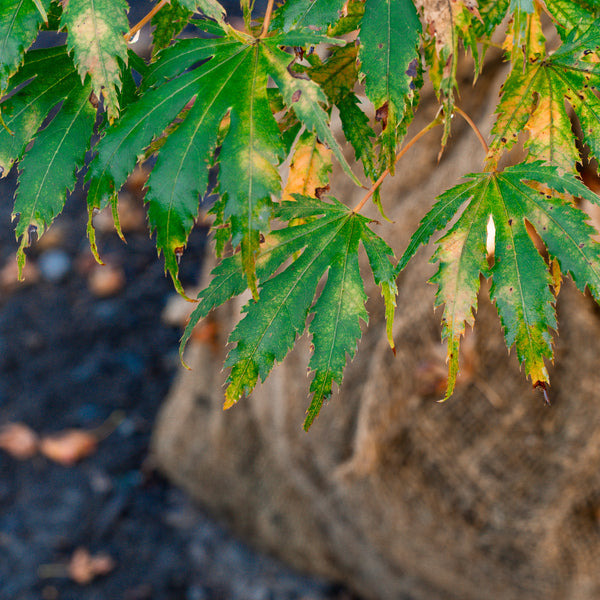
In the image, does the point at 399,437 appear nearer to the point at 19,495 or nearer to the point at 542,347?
the point at 542,347

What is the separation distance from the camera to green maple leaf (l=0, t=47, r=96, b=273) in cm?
A: 50

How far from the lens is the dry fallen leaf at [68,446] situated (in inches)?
77.0

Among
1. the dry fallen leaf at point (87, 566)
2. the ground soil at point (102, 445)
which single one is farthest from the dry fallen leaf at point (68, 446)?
the dry fallen leaf at point (87, 566)

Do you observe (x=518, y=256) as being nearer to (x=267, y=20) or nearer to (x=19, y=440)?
(x=267, y=20)

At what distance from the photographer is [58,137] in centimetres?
50

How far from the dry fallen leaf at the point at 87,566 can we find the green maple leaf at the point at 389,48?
5.60ft

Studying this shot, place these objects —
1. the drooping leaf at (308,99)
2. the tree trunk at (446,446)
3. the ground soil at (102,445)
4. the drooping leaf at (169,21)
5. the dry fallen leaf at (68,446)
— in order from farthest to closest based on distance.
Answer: the dry fallen leaf at (68,446) → the ground soil at (102,445) → the tree trunk at (446,446) → the drooping leaf at (169,21) → the drooping leaf at (308,99)

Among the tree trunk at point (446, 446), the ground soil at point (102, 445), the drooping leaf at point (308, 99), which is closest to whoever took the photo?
the drooping leaf at point (308, 99)

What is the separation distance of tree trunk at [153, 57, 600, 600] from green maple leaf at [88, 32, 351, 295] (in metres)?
0.72

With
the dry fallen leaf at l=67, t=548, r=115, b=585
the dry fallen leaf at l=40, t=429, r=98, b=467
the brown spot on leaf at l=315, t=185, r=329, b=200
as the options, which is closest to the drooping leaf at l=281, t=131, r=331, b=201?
the brown spot on leaf at l=315, t=185, r=329, b=200

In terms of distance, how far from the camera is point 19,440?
198cm

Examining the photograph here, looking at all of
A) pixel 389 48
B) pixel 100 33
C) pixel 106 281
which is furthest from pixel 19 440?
pixel 389 48

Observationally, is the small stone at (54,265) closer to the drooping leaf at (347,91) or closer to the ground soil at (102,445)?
the ground soil at (102,445)

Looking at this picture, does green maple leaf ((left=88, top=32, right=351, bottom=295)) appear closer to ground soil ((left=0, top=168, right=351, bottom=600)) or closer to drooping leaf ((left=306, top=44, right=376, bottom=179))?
drooping leaf ((left=306, top=44, right=376, bottom=179))
